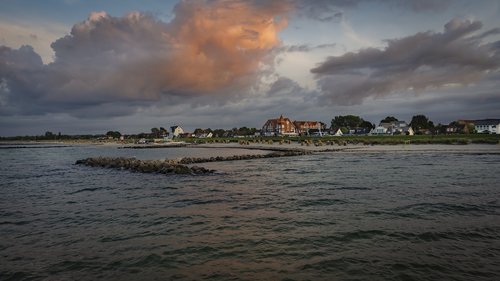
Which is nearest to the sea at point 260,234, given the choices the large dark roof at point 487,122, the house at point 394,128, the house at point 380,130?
the house at point 394,128

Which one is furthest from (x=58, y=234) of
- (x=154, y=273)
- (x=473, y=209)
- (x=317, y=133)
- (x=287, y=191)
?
(x=317, y=133)

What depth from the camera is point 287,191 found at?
2414cm

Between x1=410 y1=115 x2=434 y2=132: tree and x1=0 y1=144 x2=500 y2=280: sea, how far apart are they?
176 metres

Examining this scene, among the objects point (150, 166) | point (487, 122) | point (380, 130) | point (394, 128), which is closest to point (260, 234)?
point (150, 166)

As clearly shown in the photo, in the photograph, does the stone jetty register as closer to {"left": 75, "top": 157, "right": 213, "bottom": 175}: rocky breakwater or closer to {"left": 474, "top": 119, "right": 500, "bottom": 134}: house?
{"left": 75, "top": 157, "right": 213, "bottom": 175}: rocky breakwater

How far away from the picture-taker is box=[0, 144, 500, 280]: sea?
975cm

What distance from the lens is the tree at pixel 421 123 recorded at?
184 m

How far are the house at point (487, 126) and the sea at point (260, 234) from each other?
16331 centimetres

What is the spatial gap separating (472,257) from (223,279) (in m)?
7.68

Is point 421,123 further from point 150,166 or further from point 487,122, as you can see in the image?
point 150,166

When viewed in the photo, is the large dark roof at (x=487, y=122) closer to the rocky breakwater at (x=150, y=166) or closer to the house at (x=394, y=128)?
the house at (x=394, y=128)

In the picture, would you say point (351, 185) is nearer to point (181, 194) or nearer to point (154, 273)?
point (181, 194)

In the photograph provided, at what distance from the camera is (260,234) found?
43.9 feet

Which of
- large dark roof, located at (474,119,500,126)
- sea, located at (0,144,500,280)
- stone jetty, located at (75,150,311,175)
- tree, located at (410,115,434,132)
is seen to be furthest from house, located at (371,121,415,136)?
sea, located at (0,144,500,280)
